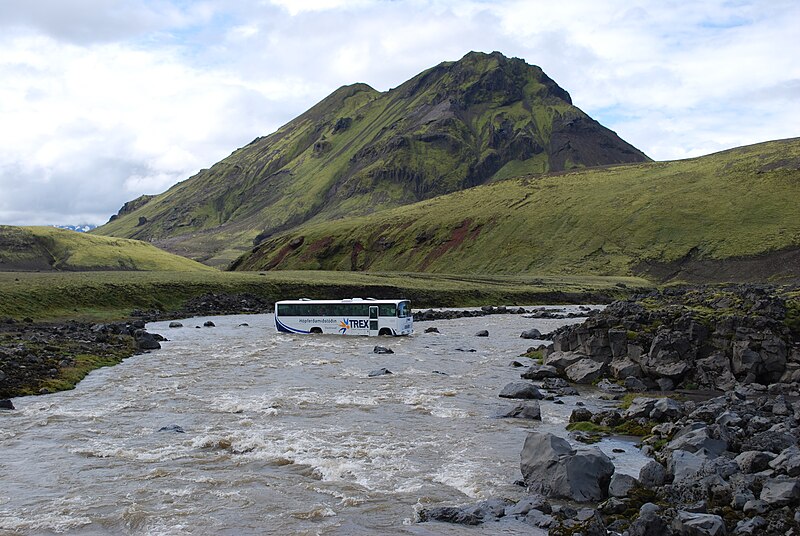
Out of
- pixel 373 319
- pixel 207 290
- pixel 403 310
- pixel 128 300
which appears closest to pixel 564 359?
pixel 403 310

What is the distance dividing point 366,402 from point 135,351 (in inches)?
1315

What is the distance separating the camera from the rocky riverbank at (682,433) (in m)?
18.4

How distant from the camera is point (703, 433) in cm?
2398

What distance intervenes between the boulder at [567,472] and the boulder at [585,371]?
22372mm

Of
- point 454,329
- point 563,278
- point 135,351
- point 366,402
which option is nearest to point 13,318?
point 135,351

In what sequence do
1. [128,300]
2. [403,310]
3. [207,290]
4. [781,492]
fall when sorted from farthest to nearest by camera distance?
[207,290], [128,300], [403,310], [781,492]

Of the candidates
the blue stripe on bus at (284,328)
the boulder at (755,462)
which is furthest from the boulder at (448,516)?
the blue stripe on bus at (284,328)

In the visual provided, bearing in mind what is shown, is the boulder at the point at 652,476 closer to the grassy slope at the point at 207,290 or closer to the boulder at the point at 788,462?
the boulder at the point at 788,462

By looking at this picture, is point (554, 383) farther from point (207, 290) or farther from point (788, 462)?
point (207, 290)

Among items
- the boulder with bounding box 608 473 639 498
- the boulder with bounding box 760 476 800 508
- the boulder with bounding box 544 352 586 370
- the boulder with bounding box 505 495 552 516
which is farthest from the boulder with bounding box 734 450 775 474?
the boulder with bounding box 544 352 586 370

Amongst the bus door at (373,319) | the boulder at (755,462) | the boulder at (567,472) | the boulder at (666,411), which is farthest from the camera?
the bus door at (373,319)

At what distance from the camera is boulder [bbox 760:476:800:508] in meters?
18.0

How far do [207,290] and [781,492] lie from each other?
387 feet

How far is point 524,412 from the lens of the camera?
3400 cm
